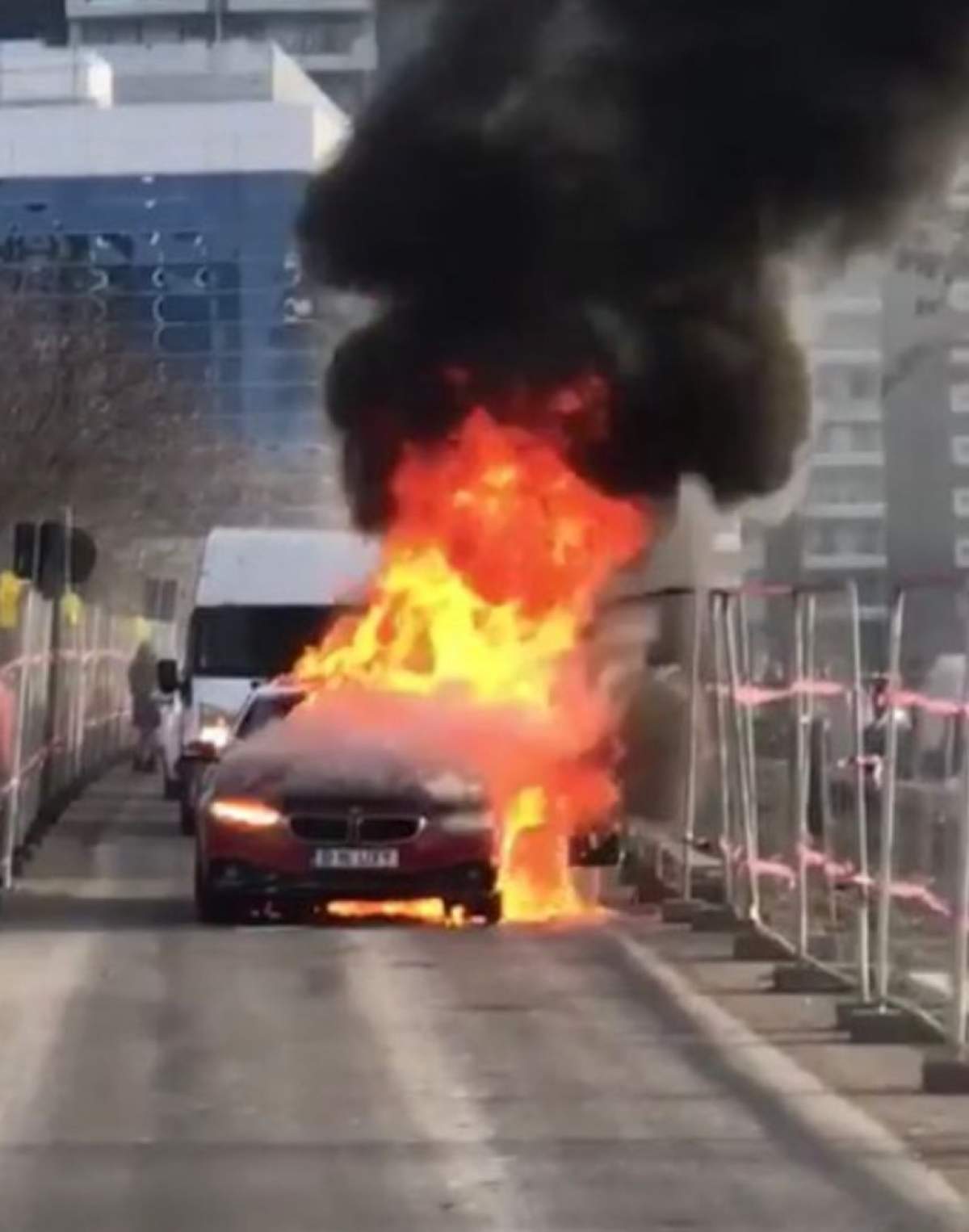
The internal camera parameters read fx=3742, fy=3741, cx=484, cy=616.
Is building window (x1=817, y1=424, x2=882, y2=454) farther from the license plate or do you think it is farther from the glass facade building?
the glass facade building

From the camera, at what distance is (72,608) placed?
124ft

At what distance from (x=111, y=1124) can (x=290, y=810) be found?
26.4ft

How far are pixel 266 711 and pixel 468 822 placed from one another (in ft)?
8.92

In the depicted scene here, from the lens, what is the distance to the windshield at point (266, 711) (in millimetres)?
22422

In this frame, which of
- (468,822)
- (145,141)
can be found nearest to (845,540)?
(468,822)

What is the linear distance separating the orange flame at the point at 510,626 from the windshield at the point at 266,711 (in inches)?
8.3

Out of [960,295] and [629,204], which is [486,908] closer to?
[629,204]

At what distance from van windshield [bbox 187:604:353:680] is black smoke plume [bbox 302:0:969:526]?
757 centimetres

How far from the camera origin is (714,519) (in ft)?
82.0

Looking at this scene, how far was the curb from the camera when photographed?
10.6 meters

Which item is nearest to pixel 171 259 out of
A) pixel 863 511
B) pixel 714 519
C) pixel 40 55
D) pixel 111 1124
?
pixel 40 55

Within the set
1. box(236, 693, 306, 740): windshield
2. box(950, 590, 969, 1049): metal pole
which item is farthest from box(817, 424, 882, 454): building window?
box(950, 590, 969, 1049): metal pole

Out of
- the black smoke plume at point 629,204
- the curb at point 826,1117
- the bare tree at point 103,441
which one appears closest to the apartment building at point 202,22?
the bare tree at point 103,441

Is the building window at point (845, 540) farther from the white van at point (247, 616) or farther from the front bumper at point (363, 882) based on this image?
the front bumper at point (363, 882)
